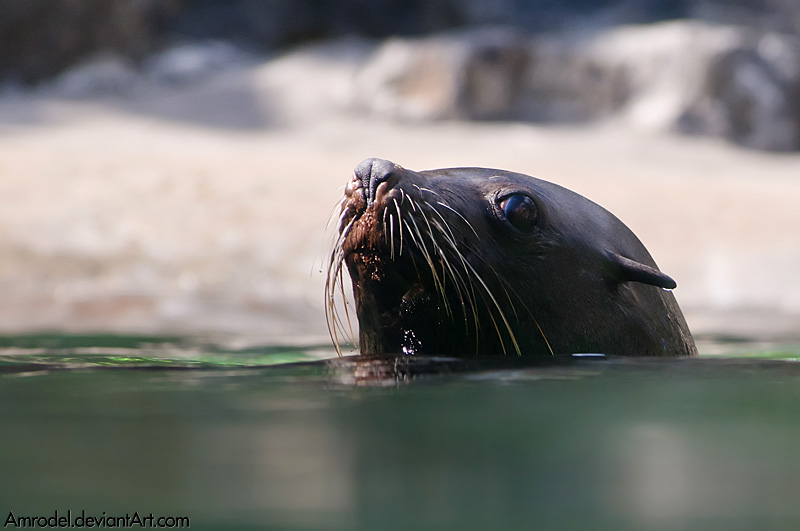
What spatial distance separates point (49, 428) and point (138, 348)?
241cm

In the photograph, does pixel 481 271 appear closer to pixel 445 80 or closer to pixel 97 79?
pixel 445 80

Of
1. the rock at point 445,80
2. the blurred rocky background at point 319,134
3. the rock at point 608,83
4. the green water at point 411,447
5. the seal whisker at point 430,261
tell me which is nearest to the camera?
the green water at point 411,447

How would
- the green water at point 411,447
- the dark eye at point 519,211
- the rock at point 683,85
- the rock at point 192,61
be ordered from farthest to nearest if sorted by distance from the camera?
the rock at point 192,61 → the rock at point 683,85 → the dark eye at point 519,211 → the green water at point 411,447

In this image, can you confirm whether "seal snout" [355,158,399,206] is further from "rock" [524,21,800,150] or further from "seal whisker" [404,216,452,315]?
"rock" [524,21,800,150]

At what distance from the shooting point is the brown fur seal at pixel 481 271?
2.64 metres

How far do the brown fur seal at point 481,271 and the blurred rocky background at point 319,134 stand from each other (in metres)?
2.76

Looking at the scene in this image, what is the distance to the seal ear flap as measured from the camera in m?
2.92

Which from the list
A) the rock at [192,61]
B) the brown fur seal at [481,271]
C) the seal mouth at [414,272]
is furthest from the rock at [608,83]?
→ the seal mouth at [414,272]

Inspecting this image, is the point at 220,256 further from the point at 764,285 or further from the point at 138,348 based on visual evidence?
the point at 764,285

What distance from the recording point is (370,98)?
1736 centimetres

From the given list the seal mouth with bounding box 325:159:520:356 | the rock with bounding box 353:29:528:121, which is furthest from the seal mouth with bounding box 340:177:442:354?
the rock with bounding box 353:29:528:121

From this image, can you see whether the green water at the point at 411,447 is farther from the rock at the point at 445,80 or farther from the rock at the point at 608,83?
the rock at the point at 608,83

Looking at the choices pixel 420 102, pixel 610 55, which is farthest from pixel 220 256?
pixel 610 55

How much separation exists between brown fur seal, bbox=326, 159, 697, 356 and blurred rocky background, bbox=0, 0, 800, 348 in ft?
9.06
